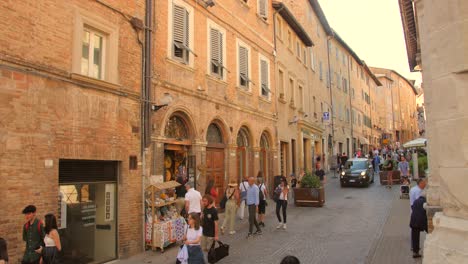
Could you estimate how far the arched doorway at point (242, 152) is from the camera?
1869cm

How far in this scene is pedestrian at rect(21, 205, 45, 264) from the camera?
7113mm

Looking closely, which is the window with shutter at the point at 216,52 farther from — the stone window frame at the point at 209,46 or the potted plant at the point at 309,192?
the potted plant at the point at 309,192

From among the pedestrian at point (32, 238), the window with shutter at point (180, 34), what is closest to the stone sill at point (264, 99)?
the window with shutter at point (180, 34)

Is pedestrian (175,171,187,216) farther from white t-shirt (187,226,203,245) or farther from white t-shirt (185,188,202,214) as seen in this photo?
white t-shirt (187,226,203,245)

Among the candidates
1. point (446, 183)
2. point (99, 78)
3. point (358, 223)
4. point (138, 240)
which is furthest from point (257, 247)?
point (446, 183)

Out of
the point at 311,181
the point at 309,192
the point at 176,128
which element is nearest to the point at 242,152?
the point at 311,181

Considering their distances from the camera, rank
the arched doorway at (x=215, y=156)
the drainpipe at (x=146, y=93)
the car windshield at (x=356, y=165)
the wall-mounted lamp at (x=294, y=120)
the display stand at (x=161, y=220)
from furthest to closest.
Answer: the car windshield at (x=356, y=165), the wall-mounted lamp at (x=294, y=120), the arched doorway at (x=215, y=156), the drainpipe at (x=146, y=93), the display stand at (x=161, y=220)

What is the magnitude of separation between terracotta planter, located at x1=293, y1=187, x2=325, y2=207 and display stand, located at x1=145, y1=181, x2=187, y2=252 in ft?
26.9

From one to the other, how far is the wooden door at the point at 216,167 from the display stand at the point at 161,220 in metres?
3.78

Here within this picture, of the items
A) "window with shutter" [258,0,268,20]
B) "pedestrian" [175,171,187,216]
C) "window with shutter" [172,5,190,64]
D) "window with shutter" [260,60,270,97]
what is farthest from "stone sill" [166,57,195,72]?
"window with shutter" [258,0,268,20]

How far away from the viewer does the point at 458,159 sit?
360 centimetres

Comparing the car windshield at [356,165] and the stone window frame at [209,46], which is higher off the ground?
the stone window frame at [209,46]

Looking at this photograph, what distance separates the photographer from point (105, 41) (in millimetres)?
10766

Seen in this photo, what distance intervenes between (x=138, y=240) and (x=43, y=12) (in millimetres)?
6087
